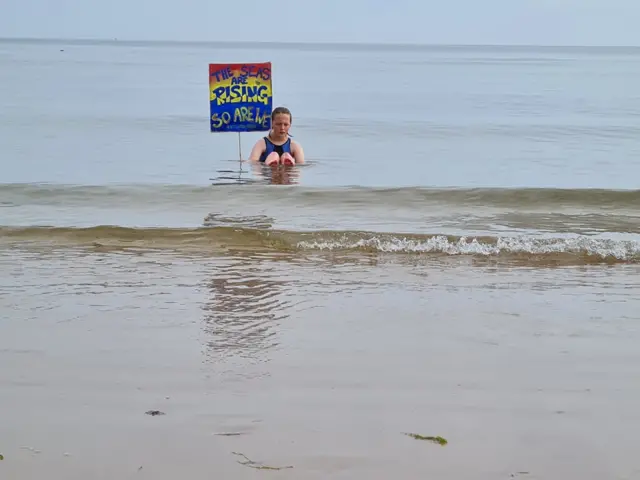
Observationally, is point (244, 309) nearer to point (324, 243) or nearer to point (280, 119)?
point (324, 243)

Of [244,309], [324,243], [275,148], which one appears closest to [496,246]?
[324,243]

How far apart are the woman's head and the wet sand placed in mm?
5129

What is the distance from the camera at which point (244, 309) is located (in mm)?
5820

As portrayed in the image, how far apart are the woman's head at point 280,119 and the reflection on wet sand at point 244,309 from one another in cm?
460

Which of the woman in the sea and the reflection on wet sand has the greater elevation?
the woman in the sea

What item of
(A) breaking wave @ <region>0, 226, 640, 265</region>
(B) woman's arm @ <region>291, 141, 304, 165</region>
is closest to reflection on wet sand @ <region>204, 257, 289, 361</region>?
(A) breaking wave @ <region>0, 226, 640, 265</region>

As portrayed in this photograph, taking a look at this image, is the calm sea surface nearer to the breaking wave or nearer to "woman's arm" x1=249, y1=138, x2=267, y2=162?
the breaking wave

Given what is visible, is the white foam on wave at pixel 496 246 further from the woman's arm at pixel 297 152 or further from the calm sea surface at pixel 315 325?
the woman's arm at pixel 297 152

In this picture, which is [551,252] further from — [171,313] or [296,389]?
[296,389]

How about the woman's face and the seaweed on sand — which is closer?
the seaweed on sand

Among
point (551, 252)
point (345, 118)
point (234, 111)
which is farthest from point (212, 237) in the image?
point (345, 118)

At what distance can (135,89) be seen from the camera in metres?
41.2

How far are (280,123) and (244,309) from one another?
649 cm

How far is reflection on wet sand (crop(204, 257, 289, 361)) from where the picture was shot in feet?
16.1
